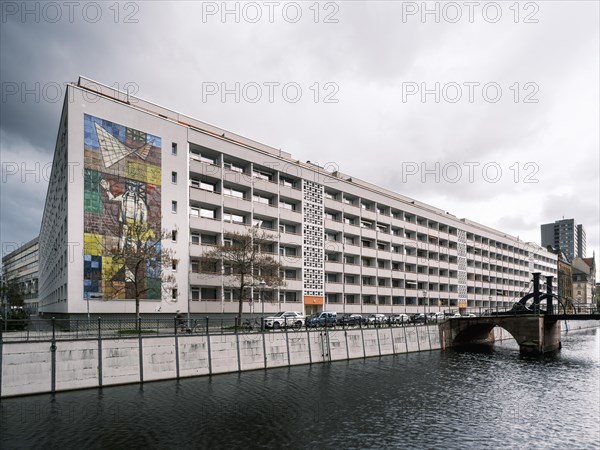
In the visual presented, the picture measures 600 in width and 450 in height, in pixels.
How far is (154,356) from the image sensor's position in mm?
35375

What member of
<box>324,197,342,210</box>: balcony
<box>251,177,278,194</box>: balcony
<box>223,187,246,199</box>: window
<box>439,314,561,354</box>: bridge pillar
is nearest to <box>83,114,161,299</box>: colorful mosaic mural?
<box>223,187,246,199</box>: window

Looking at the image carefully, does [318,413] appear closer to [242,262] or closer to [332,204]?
[242,262]

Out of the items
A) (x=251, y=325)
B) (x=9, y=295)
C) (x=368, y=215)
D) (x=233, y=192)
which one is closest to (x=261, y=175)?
(x=233, y=192)

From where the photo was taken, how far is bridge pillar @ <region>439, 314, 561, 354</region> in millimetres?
64000

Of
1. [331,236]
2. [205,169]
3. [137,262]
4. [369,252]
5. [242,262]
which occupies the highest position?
[205,169]

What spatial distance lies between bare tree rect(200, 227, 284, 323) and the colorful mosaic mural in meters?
7.25

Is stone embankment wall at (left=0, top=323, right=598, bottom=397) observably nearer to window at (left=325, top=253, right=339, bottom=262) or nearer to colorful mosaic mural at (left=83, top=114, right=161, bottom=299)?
colorful mosaic mural at (left=83, top=114, right=161, bottom=299)

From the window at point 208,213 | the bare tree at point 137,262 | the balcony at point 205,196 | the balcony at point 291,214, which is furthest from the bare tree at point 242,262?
the balcony at point 291,214

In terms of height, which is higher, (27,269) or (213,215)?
(213,215)

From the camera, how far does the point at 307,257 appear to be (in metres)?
74.6

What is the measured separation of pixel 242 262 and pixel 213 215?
10.4 meters

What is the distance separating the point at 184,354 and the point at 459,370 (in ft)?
84.0

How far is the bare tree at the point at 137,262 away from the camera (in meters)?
48.9

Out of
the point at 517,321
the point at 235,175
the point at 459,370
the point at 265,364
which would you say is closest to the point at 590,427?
the point at 459,370
